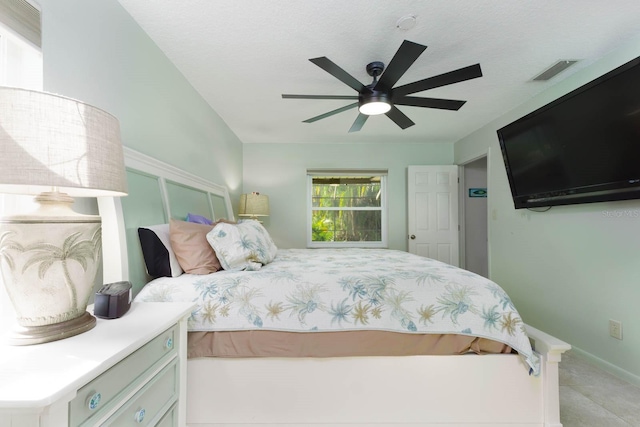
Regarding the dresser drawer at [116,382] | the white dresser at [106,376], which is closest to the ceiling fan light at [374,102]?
the white dresser at [106,376]

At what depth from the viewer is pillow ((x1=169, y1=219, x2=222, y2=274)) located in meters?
1.66

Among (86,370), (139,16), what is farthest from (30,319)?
(139,16)

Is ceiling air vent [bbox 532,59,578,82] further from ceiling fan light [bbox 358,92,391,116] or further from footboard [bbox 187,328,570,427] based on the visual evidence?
footboard [bbox 187,328,570,427]

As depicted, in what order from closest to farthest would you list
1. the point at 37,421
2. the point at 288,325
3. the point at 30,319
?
the point at 37,421, the point at 30,319, the point at 288,325

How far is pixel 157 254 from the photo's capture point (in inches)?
64.4

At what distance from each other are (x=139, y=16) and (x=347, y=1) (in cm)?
128

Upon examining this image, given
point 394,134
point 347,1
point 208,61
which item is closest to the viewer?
point 347,1

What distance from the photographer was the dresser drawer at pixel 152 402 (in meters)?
0.86

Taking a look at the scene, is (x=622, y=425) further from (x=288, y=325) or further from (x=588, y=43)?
(x=588, y=43)

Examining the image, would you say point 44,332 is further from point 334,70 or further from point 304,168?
point 304,168

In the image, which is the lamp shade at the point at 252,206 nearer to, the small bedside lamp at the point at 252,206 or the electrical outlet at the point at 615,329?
the small bedside lamp at the point at 252,206

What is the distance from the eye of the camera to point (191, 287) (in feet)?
4.94

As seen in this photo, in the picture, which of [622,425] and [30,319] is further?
[622,425]

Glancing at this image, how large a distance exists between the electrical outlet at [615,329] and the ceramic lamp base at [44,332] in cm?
322
